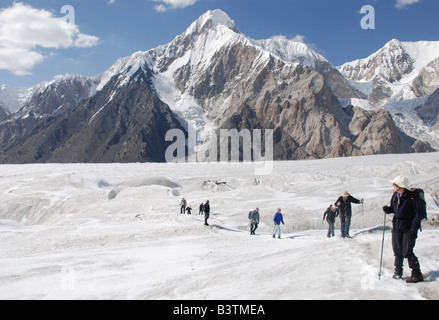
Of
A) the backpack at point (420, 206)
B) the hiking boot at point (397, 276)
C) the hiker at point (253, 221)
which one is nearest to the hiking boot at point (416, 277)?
the hiking boot at point (397, 276)

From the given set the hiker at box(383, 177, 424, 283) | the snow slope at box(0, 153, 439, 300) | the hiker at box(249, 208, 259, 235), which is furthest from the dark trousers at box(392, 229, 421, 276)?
the hiker at box(249, 208, 259, 235)

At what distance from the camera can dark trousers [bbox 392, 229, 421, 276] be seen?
6172 millimetres

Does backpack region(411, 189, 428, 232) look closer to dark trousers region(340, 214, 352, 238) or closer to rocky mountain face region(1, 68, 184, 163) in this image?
dark trousers region(340, 214, 352, 238)

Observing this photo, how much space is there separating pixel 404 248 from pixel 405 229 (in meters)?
0.31

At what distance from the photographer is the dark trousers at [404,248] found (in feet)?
20.2

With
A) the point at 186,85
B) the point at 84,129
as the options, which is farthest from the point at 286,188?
the point at 186,85

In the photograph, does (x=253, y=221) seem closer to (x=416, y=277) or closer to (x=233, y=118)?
(x=416, y=277)

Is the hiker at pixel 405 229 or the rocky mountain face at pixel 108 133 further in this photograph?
the rocky mountain face at pixel 108 133

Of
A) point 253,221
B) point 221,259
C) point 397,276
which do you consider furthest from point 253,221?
point 397,276

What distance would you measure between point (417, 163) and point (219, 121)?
141433mm

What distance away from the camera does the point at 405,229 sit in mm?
6328

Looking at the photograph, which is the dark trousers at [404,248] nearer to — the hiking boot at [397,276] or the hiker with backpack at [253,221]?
the hiking boot at [397,276]

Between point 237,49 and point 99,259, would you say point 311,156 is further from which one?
point 99,259

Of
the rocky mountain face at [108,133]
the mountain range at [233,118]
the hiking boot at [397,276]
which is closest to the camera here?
the hiking boot at [397,276]
